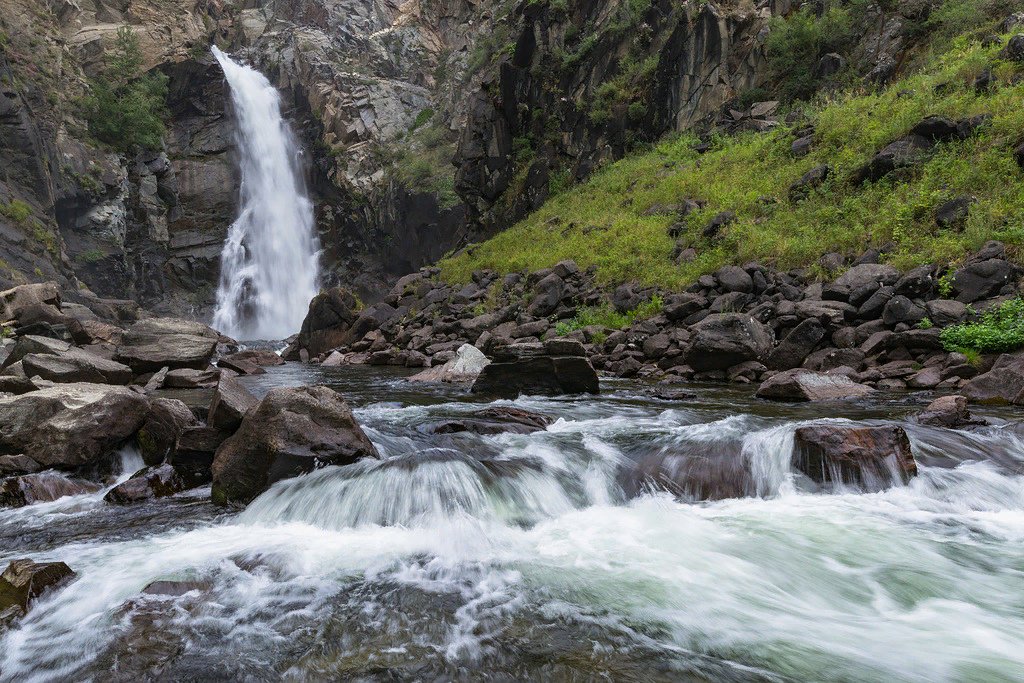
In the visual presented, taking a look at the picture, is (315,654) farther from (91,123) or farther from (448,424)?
(91,123)

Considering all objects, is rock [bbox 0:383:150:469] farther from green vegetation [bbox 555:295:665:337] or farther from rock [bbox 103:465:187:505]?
green vegetation [bbox 555:295:665:337]

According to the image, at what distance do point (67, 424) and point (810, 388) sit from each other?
31.7ft

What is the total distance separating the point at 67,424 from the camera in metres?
6.25

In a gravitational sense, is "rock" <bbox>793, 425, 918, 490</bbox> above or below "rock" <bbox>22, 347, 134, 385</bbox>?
below

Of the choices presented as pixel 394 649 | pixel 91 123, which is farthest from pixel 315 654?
pixel 91 123

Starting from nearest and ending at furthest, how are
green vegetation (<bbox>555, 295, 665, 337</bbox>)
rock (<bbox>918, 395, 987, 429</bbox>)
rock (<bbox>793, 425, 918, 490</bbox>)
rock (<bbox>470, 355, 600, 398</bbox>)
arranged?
rock (<bbox>793, 425, 918, 490</bbox>), rock (<bbox>918, 395, 987, 429</bbox>), rock (<bbox>470, 355, 600, 398</bbox>), green vegetation (<bbox>555, 295, 665, 337</bbox>)

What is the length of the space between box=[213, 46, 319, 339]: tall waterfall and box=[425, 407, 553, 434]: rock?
31.4 meters

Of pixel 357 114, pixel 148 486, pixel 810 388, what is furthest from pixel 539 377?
pixel 357 114

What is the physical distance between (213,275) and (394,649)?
136ft

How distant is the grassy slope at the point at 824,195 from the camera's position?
38.4 ft

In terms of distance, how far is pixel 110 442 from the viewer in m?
6.43

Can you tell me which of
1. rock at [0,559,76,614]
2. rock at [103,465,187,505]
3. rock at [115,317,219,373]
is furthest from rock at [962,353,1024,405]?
rock at [115,317,219,373]

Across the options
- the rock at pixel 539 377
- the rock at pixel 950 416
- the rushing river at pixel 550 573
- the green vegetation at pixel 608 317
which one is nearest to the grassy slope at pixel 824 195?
the green vegetation at pixel 608 317

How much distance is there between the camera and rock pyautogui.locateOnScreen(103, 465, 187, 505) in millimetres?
5508
